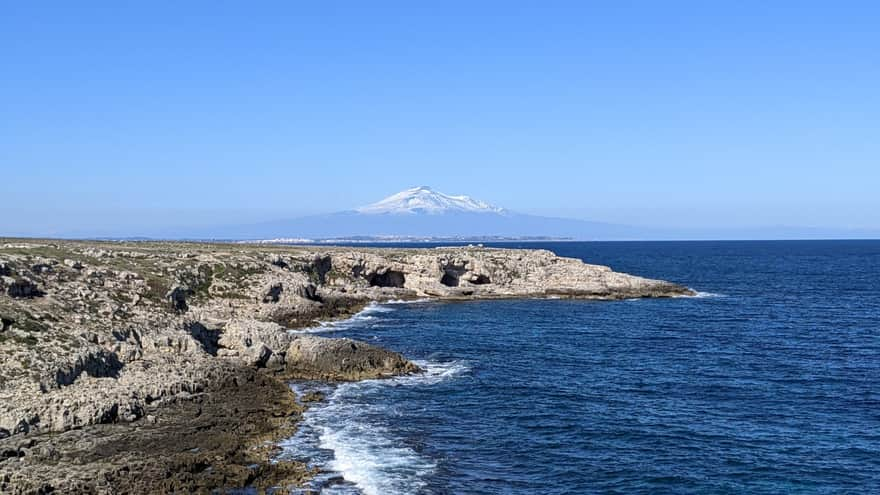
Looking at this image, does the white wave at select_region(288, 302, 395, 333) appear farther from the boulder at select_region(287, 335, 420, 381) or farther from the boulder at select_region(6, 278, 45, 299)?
the boulder at select_region(6, 278, 45, 299)

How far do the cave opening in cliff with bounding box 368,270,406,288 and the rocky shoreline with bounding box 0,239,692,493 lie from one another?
15345 mm

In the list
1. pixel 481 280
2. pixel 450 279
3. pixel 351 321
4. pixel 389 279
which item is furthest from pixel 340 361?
pixel 481 280

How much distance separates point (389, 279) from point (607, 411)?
7171cm

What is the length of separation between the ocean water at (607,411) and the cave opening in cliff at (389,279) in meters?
28.5

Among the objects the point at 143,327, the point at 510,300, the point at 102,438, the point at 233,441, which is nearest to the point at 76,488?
the point at 102,438

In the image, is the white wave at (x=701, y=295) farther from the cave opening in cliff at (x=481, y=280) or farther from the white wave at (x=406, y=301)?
the white wave at (x=406, y=301)

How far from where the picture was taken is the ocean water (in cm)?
3344

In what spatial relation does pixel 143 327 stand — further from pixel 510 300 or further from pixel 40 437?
pixel 510 300

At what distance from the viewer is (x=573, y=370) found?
5675 cm

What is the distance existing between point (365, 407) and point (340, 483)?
13.1 metres

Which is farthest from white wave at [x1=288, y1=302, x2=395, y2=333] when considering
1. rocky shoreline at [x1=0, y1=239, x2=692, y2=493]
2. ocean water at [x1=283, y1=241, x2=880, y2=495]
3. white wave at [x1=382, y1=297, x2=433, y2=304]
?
white wave at [x1=382, y1=297, x2=433, y2=304]

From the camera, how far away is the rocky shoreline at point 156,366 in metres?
32.2

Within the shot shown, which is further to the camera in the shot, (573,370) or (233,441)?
(573,370)

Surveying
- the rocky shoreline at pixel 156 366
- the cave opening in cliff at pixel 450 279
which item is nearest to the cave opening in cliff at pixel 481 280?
the cave opening in cliff at pixel 450 279
